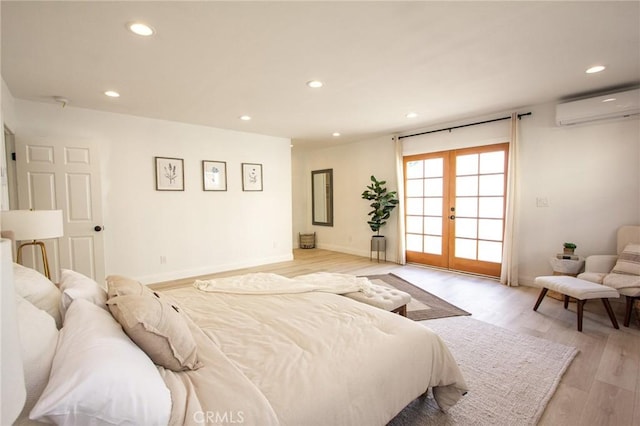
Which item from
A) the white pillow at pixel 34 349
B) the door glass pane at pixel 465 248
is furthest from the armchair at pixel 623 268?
the white pillow at pixel 34 349

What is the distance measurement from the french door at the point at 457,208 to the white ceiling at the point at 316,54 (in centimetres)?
102

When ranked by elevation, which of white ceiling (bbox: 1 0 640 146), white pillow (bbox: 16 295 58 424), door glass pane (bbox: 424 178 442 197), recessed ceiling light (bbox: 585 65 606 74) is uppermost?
recessed ceiling light (bbox: 585 65 606 74)

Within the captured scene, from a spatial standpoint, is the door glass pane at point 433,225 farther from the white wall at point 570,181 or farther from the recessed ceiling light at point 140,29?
the recessed ceiling light at point 140,29

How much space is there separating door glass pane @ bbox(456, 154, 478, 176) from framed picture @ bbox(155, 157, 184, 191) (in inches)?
174

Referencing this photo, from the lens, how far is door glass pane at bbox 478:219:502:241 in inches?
178

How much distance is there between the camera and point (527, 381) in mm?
2039

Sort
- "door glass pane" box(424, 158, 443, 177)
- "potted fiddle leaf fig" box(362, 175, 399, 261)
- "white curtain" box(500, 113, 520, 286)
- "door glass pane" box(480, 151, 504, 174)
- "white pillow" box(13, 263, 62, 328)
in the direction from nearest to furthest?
"white pillow" box(13, 263, 62, 328)
"white curtain" box(500, 113, 520, 286)
"door glass pane" box(480, 151, 504, 174)
"door glass pane" box(424, 158, 443, 177)
"potted fiddle leaf fig" box(362, 175, 399, 261)

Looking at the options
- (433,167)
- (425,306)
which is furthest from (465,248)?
(425,306)

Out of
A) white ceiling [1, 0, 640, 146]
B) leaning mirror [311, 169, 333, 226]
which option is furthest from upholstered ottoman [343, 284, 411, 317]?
leaning mirror [311, 169, 333, 226]

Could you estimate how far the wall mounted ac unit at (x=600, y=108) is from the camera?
10.6 feet

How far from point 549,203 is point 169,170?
543 cm

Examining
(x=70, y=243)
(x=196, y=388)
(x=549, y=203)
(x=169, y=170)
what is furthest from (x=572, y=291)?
(x=70, y=243)

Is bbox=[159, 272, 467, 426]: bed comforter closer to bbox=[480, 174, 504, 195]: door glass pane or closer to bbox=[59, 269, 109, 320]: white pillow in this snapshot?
bbox=[59, 269, 109, 320]: white pillow

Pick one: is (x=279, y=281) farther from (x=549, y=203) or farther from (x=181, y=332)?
(x=549, y=203)
